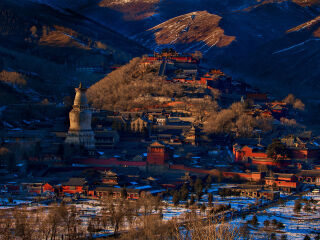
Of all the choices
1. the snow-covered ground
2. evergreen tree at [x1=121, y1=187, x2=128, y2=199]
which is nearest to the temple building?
evergreen tree at [x1=121, y1=187, x2=128, y2=199]

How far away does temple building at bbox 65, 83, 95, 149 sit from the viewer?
67375 mm

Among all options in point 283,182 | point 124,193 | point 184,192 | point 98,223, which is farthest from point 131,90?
point 98,223

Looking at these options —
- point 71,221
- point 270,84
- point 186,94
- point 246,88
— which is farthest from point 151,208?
point 270,84

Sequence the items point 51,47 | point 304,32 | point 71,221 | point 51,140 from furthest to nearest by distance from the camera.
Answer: point 304,32 < point 51,47 < point 51,140 < point 71,221

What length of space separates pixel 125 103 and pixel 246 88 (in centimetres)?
1809

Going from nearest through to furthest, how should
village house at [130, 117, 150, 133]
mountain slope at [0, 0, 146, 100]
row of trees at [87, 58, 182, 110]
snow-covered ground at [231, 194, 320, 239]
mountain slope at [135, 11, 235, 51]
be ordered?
snow-covered ground at [231, 194, 320, 239] → village house at [130, 117, 150, 133] → row of trees at [87, 58, 182, 110] → mountain slope at [0, 0, 146, 100] → mountain slope at [135, 11, 235, 51]

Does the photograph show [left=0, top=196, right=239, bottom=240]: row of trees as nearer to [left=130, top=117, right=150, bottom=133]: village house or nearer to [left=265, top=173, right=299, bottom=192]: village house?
[left=265, top=173, right=299, bottom=192]: village house

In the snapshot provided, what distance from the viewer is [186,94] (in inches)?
3231

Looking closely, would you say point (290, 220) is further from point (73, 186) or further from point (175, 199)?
point (73, 186)

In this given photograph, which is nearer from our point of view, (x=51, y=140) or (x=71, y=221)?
(x=71, y=221)

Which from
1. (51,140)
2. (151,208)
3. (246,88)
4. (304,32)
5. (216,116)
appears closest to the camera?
(151,208)

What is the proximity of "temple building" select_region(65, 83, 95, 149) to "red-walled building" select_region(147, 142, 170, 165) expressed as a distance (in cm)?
656

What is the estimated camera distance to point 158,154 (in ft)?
204

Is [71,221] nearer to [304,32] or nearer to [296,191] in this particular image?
[296,191]
